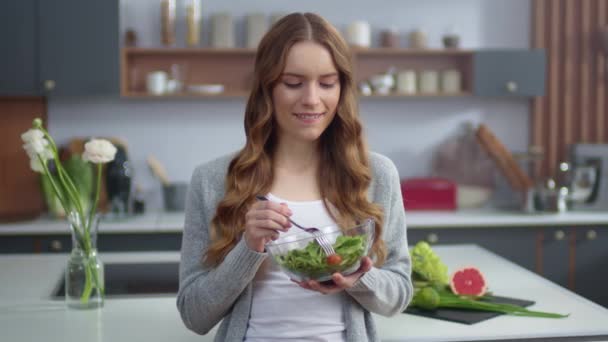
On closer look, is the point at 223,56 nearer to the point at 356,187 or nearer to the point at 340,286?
the point at 356,187

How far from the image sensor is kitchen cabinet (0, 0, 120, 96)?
4.23 metres

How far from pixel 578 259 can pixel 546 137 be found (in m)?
0.89

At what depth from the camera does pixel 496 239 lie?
4191mm

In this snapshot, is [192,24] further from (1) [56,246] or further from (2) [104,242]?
(1) [56,246]

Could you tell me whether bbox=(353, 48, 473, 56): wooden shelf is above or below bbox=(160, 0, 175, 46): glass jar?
below

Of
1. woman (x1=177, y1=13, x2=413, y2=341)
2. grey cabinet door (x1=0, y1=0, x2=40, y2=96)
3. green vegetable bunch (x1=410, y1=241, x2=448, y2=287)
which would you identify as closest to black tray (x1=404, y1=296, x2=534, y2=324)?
green vegetable bunch (x1=410, y1=241, x2=448, y2=287)

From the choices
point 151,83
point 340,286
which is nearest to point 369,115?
point 151,83

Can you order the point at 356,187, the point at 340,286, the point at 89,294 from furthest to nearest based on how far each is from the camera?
the point at 89,294, the point at 356,187, the point at 340,286

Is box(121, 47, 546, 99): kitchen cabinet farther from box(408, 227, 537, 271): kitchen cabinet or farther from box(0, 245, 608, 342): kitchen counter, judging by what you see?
box(0, 245, 608, 342): kitchen counter

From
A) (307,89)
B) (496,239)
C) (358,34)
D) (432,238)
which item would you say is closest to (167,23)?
(358,34)

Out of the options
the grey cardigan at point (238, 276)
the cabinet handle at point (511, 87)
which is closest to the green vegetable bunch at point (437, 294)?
the grey cardigan at point (238, 276)

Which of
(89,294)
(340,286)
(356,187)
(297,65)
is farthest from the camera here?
(89,294)

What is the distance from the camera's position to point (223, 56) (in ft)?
15.2

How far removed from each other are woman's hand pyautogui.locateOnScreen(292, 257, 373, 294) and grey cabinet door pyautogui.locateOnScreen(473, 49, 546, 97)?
10.1ft
